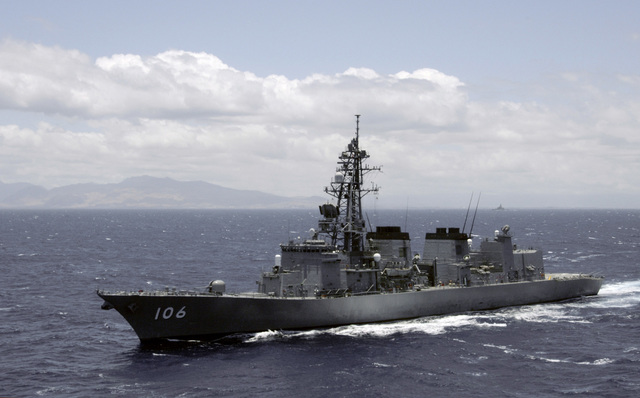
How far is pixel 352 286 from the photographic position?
40.2 m

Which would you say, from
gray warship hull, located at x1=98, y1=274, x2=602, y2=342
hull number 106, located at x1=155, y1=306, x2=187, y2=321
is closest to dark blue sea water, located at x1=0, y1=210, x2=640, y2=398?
gray warship hull, located at x1=98, y1=274, x2=602, y2=342

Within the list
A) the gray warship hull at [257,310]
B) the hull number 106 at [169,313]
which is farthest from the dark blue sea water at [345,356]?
the hull number 106 at [169,313]

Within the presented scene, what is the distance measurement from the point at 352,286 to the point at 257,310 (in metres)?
7.07

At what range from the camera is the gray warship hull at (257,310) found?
114 feet

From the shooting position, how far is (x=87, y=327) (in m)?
39.7

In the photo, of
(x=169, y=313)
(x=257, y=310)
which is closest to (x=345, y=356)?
(x=257, y=310)

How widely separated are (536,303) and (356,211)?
56.2 feet

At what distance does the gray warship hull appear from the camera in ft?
114

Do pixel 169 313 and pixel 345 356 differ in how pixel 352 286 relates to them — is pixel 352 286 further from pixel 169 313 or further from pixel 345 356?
pixel 169 313

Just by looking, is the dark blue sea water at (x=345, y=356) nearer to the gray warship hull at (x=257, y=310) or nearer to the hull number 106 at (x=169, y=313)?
the gray warship hull at (x=257, y=310)

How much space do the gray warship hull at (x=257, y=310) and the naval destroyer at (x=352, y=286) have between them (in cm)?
6

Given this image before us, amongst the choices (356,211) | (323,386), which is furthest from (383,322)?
(323,386)

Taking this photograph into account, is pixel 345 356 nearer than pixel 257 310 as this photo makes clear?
Yes

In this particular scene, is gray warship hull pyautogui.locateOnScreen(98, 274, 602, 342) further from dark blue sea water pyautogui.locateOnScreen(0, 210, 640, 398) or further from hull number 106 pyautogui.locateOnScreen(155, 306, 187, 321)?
dark blue sea water pyautogui.locateOnScreen(0, 210, 640, 398)
